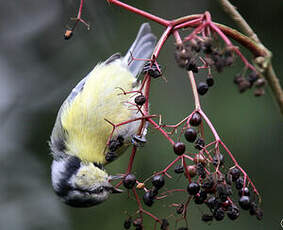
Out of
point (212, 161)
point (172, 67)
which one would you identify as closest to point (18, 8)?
point (172, 67)

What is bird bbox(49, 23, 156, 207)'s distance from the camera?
2643 millimetres

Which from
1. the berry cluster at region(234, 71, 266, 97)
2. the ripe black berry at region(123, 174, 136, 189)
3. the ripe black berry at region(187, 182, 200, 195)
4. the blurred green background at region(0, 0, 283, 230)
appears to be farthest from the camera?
the blurred green background at region(0, 0, 283, 230)

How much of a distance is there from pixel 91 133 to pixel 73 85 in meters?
1.85

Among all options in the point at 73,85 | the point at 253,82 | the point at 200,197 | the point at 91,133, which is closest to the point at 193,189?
the point at 200,197

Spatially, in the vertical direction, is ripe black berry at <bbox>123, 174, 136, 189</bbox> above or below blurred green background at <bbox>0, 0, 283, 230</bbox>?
above

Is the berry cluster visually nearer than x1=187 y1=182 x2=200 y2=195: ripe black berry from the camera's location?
Yes

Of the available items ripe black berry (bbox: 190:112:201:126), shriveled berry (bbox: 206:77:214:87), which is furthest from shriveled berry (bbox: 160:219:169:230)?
shriveled berry (bbox: 206:77:214:87)

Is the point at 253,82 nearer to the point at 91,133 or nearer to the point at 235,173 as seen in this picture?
the point at 235,173

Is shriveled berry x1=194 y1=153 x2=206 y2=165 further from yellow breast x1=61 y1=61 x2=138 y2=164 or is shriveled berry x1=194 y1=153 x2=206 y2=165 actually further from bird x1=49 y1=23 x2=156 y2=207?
yellow breast x1=61 y1=61 x2=138 y2=164

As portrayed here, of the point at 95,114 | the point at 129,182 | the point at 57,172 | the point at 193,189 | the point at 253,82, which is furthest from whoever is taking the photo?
the point at 95,114

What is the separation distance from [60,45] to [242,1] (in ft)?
6.68

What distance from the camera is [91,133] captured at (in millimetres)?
2869

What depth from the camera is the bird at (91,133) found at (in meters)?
2.64

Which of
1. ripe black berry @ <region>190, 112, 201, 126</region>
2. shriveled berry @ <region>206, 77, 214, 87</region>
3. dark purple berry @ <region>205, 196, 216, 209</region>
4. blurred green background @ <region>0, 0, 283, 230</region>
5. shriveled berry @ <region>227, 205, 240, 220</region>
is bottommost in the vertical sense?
blurred green background @ <region>0, 0, 283, 230</region>
